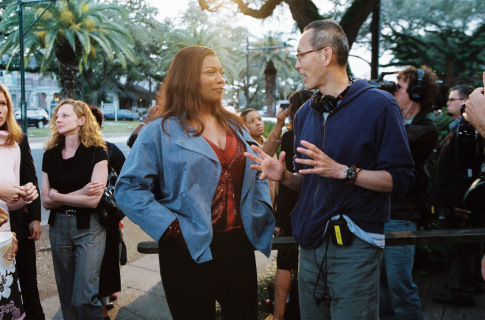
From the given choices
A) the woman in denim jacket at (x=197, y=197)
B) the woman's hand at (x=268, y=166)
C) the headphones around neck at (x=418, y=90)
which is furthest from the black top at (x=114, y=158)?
the headphones around neck at (x=418, y=90)

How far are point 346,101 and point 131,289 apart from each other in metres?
3.41

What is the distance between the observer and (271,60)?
40.5 m

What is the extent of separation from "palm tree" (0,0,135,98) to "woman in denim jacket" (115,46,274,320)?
23885 millimetres

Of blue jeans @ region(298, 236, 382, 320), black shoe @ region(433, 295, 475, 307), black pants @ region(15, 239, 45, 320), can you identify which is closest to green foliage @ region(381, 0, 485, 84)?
black shoe @ region(433, 295, 475, 307)

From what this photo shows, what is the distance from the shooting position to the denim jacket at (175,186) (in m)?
2.09

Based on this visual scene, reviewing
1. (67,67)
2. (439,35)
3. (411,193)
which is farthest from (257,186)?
(67,67)

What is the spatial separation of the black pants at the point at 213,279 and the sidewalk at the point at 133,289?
1994 millimetres

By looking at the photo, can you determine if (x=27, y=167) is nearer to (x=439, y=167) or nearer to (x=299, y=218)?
(x=299, y=218)

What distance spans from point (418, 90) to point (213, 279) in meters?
2.20

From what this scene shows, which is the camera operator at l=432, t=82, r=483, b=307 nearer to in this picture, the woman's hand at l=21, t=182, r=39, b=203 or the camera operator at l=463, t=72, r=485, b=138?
the camera operator at l=463, t=72, r=485, b=138

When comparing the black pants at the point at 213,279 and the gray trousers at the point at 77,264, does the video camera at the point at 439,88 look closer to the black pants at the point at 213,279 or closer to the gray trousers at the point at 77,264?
the black pants at the point at 213,279

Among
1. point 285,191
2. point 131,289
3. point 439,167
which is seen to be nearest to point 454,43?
point 439,167

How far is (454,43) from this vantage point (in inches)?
421

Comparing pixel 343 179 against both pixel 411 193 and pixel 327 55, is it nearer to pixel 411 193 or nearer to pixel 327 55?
pixel 327 55
